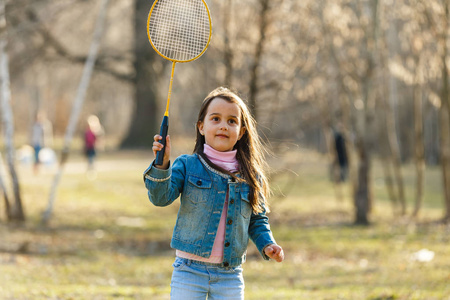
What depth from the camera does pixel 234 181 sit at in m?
4.12

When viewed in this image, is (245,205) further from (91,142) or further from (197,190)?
(91,142)

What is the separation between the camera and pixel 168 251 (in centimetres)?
1212

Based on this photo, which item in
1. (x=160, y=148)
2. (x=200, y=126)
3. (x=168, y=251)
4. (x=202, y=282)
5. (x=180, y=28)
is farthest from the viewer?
(x=168, y=251)

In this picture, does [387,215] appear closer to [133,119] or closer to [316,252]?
[316,252]

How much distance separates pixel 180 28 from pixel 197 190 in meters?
1.34

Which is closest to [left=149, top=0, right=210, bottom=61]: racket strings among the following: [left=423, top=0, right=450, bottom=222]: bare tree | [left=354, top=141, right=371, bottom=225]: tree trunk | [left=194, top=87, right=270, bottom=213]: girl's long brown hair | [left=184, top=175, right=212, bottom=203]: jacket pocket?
[left=194, top=87, right=270, bottom=213]: girl's long brown hair

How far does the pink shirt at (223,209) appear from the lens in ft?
13.2

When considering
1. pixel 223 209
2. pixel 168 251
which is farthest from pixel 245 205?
pixel 168 251

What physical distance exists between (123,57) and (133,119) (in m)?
12.8

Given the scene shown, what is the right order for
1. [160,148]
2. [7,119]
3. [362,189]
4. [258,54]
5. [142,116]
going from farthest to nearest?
[142,116] < [362,189] < [7,119] < [258,54] < [160,148]

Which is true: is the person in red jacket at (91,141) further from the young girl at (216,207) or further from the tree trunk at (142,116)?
the young girl at (216,207)

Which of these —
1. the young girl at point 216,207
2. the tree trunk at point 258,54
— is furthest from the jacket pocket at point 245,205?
the tree trunk at point 258,54

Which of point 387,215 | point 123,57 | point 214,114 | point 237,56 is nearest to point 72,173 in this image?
point 123,57

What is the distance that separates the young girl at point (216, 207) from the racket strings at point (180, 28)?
20.2 inches
